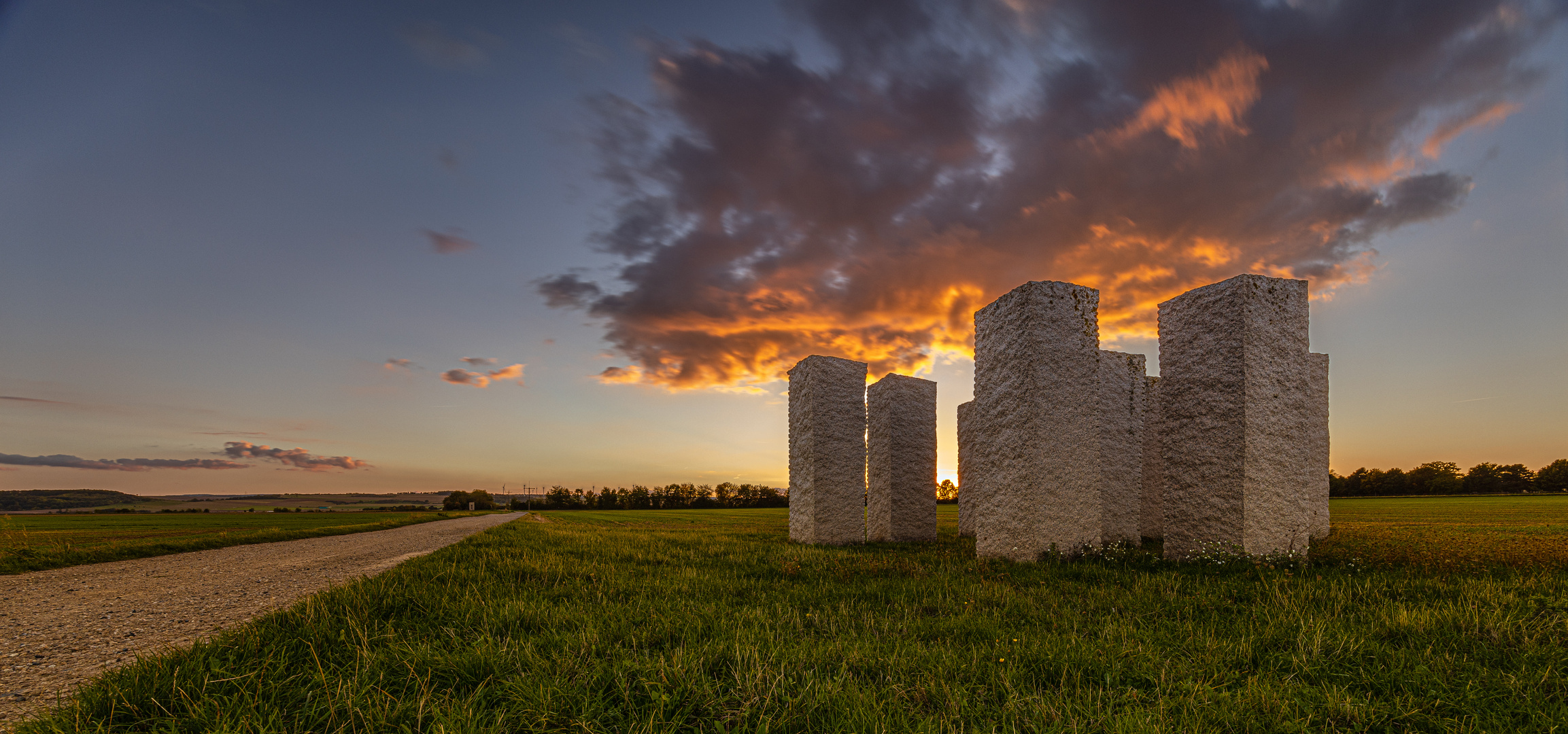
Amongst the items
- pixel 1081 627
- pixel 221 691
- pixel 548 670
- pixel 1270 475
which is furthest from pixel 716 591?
pixel 1270 475

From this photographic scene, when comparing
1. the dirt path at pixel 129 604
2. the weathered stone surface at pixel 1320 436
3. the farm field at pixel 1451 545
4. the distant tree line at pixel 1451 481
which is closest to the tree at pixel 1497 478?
the distant tree line at pixel 1451 481

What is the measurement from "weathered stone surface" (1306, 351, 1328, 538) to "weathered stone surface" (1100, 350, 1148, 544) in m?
3.56

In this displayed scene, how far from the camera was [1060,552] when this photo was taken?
8.81 metres

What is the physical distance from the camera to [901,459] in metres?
13.8

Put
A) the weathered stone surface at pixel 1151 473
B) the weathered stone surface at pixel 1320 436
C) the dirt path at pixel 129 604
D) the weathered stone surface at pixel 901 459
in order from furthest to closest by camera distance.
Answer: the weathered stone surface at pixel 901 459 → the weathered stone surface at pixel 1151 473 → the weathered stone surface at pixel 1320 436 → the dirt path at pixel 129 604

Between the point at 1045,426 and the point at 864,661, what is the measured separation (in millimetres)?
6351

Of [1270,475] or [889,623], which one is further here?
[1270,475]

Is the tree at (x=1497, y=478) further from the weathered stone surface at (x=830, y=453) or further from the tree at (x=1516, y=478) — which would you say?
the weathered stone surface at (x=830, y=453)

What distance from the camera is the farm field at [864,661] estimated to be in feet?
9.71

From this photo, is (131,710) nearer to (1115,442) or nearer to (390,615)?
(390,615)

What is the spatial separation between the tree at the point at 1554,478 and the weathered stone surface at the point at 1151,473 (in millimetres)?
80253

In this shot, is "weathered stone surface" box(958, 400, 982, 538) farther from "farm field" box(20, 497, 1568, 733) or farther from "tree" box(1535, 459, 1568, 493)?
"tree" box(1535, 459, 1568, 493)

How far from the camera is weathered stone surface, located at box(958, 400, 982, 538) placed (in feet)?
49.7

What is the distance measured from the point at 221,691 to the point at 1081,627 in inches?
227
